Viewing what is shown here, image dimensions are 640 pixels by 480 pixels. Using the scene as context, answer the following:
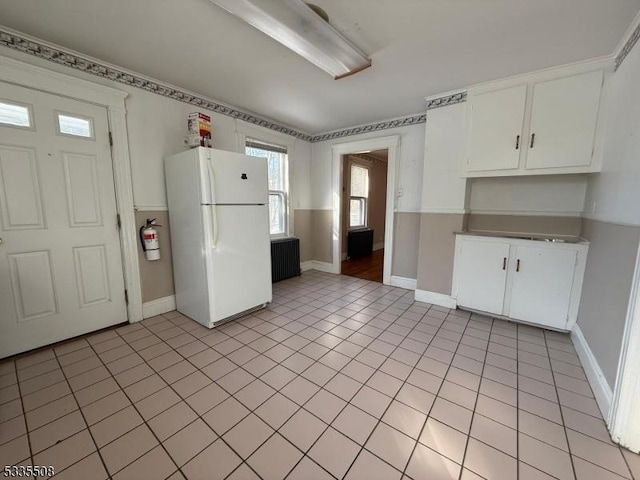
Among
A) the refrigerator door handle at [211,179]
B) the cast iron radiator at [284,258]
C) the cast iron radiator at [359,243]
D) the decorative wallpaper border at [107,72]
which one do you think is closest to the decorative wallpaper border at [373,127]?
the decorative wallpaper border at [107,72]

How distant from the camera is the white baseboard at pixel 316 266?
469 centimetres

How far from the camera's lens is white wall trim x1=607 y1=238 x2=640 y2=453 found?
1285 millimetres

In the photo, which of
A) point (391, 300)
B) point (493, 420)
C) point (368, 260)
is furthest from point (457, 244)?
point (368, 260)

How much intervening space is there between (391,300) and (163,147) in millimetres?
3252

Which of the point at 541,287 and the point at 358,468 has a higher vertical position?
the point at 541,287

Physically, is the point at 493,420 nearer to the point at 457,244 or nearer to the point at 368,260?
the point at 457,244

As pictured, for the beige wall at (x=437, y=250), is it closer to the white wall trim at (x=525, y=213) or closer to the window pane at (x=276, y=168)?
the white wall trim at (x=525, y=213)

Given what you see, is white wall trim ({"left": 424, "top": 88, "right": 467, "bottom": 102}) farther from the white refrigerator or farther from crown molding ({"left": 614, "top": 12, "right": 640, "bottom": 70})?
the white refrigerator

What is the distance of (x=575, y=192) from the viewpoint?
2602mm

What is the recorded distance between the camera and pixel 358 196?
609 cm

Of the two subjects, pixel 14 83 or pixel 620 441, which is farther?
pixel 14 83

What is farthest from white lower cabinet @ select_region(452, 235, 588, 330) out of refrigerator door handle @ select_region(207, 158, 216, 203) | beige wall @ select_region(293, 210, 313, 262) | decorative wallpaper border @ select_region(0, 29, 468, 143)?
refrigerator door handle @ select_region(207, 158, 216, 203)

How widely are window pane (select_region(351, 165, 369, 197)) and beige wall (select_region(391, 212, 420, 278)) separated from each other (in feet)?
7.58

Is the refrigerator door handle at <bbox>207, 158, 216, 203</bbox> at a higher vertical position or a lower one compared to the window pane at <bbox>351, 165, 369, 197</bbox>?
lower
